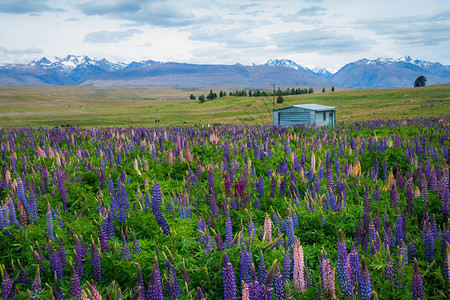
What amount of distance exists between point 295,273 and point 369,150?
868 centimetres

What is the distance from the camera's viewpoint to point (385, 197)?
21.6 ft

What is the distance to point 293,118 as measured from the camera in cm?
3956

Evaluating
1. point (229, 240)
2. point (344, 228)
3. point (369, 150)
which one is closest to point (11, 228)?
point (229, 240)

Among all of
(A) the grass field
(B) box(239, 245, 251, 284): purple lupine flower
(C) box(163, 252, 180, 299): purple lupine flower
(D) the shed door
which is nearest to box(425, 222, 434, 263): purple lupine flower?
(B) box(239, 245, 251, 284): purple lupine flower

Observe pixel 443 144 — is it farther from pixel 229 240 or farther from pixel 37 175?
pixel 37 175

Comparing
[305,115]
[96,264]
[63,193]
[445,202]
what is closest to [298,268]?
[96,264]

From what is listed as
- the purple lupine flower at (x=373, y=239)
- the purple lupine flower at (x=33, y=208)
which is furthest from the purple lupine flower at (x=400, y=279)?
the purple lupine flower at (x=33, y=208)

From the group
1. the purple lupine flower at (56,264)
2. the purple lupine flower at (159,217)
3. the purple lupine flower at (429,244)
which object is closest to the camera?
the purple lupine flower at (56,264)

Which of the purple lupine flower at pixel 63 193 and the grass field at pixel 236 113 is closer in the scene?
the purple lupine flower at pixel 63 193

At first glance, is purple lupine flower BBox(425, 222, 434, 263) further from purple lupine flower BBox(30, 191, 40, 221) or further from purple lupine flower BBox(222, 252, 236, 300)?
purple lupine flower BBox(30, 191, 40, 221)

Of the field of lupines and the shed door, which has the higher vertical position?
the shed door

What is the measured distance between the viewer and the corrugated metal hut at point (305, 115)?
3719 cm

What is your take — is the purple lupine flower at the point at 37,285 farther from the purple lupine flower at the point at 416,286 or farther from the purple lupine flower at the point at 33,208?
the purple lupine flower at the point at 416,286

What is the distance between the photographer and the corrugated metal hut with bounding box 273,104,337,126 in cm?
3719
